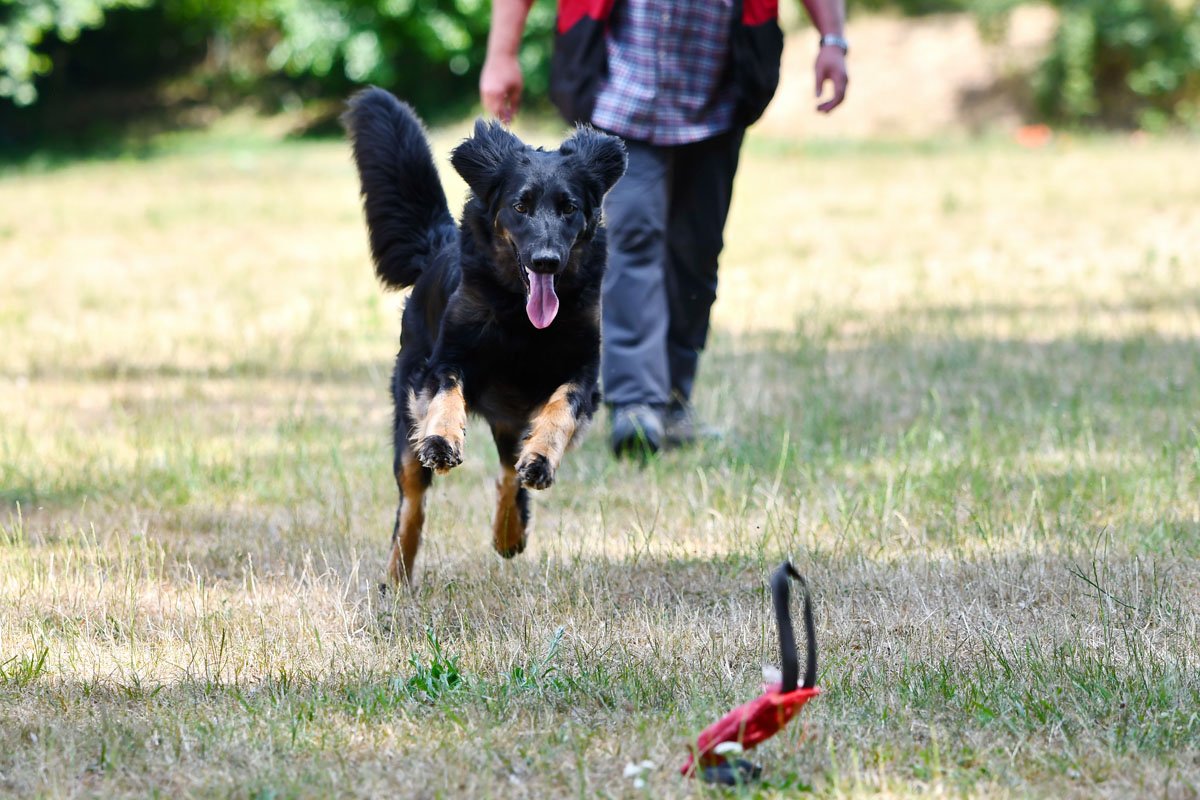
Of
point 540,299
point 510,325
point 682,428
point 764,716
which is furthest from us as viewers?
point 682,428

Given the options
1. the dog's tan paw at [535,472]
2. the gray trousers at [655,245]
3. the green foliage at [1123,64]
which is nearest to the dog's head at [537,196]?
the dog's tan paw at [535,472]

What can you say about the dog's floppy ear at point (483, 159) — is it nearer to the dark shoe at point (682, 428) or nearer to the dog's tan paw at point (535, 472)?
the dog's tan paw at point (535, 472)

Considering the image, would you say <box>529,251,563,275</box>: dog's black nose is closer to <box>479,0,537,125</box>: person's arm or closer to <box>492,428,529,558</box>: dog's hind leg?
<box>492,428,529,558</box>: dog's hind leg

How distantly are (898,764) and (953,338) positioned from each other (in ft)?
17.7

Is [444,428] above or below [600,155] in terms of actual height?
below

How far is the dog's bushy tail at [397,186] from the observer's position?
453cm

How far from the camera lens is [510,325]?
3877mm

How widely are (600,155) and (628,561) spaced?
1284 mm

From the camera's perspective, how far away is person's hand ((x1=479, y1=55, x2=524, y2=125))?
499 centimetres

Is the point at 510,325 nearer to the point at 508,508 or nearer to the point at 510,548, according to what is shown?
the point at 508,508

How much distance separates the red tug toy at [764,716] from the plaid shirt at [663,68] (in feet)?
10.1

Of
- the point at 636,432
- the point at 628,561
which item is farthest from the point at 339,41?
the point at 628,561

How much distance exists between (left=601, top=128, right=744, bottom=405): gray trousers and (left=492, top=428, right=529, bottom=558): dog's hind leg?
1.31 metres

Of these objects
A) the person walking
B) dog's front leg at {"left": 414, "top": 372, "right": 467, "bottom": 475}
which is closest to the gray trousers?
the person walking
